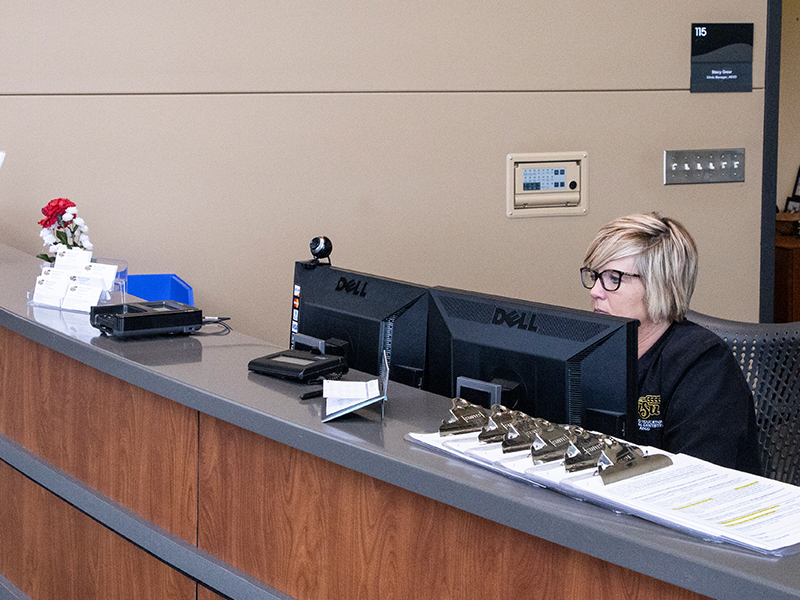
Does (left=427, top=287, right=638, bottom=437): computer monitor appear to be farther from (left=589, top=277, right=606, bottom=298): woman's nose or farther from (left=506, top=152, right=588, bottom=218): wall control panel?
(left=506, top=152, right=588, bottom=218): wall control panel

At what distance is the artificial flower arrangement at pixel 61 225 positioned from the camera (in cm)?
284

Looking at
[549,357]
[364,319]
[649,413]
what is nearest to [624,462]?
[549,357]

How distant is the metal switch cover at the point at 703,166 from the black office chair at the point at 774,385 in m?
1.85

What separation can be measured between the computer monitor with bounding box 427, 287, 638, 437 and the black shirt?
1.68ft

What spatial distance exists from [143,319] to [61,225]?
111cm

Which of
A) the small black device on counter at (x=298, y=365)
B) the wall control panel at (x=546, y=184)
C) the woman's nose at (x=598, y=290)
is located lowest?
the small black device on counter at (x=298, y=365)

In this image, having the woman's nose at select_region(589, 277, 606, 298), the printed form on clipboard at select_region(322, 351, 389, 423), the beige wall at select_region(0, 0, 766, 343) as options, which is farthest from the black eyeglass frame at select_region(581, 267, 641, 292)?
the beige wall at select_region(0, 0, 766, 343)

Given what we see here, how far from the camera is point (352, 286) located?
192 centimetres

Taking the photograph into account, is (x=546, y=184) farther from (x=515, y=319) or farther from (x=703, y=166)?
(x=515, y=319)

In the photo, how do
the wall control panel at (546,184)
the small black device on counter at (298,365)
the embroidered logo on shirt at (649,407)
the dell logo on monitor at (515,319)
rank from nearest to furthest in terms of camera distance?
1. the dell logo on monitor at (515,319)
2. the small black device on counter at (298,365)
3. the embroidered logo on shirt at (649,407)
4. the wall control panel at (546,184)

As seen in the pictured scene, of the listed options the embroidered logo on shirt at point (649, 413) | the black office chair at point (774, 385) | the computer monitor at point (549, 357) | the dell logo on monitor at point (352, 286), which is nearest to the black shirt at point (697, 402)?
the embroidered logo on shirt at point (649, 413)

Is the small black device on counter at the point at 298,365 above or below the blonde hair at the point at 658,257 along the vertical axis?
below

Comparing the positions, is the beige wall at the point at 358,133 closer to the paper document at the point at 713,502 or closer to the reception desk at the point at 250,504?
the reception desk at the point at 250,504

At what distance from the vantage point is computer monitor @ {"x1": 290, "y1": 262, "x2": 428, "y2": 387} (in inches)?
70.6
